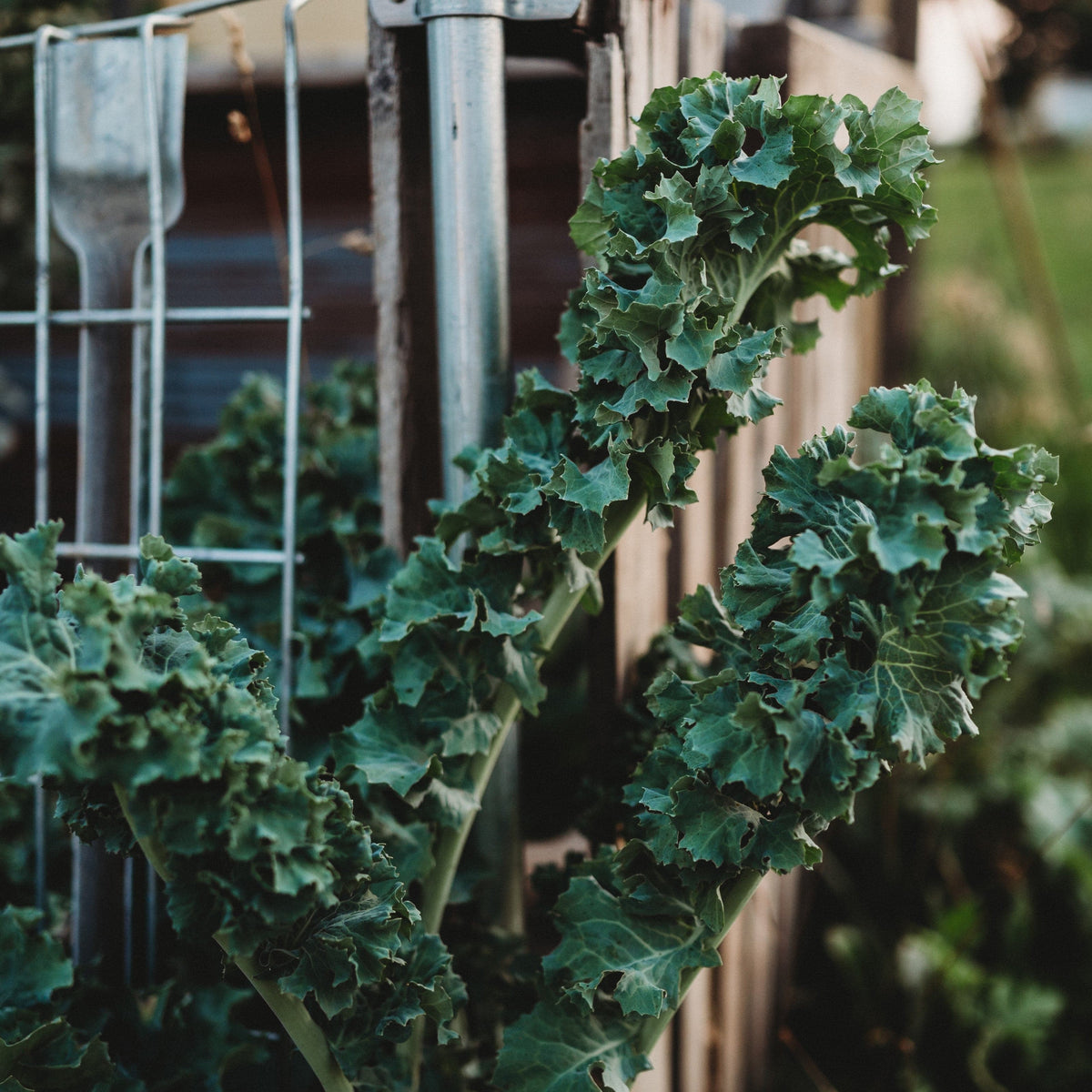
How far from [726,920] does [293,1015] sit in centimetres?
49

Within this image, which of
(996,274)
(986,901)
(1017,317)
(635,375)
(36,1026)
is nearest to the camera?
(635,375)

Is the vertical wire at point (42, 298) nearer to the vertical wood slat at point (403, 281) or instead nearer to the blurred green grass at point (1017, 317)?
the vertical wood slat at point (403, 281)

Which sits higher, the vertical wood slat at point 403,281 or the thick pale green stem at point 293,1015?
the vertical wood slat at point 403,281

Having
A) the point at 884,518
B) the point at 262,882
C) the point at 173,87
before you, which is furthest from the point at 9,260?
the point at 884,518

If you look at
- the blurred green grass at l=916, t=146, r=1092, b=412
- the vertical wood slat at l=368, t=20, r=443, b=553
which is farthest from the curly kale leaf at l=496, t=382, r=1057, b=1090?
the blurred green grass at l=916, t=146, r=1092, b=412

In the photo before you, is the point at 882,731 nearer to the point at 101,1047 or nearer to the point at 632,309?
the point at 632,309

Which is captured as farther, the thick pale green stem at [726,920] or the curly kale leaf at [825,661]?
the thick pale green stem at [726,920]

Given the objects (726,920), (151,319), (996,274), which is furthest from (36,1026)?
(996,274)

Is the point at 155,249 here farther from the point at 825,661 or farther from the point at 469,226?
the point at 825,661

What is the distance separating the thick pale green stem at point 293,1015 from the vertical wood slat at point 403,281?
26.8 inches

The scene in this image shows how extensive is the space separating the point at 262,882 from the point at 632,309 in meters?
0.68

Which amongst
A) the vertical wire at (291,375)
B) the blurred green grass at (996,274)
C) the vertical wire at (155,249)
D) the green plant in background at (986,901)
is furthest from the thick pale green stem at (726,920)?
the blurred green grass at (996,274)

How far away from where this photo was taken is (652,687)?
115 centimetres

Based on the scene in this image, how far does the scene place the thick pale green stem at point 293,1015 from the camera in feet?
3.28
